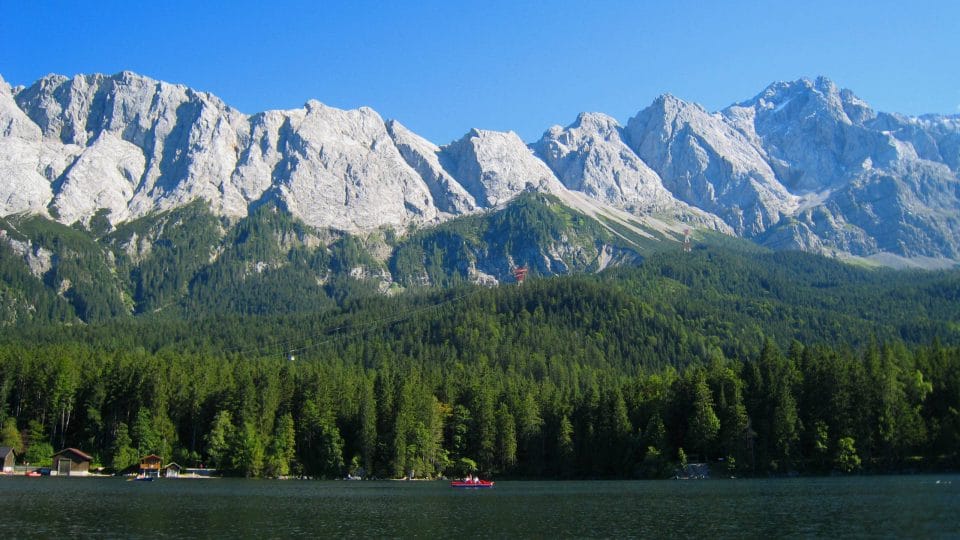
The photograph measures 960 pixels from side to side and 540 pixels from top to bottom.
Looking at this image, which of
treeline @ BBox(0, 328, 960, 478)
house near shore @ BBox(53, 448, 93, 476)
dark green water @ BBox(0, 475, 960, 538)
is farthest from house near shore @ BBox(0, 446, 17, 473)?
dark green water @ BBox(0, 475, 960, 538)

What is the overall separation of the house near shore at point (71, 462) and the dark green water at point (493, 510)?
2036 centimetres

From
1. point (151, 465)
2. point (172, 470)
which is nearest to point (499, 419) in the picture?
point (172, 470)

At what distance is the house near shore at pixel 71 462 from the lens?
124875 millimetres

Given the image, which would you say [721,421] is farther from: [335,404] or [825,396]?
[335,404]

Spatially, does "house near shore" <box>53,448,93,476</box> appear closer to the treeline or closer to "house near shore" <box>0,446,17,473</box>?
the treeline

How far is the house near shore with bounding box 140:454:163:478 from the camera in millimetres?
125044

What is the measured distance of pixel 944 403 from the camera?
119m

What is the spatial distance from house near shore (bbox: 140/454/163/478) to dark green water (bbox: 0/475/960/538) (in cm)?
1694

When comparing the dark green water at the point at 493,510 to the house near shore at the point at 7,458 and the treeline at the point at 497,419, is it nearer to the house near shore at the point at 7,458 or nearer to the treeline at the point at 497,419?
the treeline at the point at 497,419

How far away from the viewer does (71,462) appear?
126m

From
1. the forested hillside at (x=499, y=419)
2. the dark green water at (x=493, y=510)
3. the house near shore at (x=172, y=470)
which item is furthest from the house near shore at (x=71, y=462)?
the dark green water at (x=493, y=510)

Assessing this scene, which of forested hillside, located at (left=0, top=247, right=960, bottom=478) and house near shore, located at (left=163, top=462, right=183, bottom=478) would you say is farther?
house near shore, located at (left=163, top=462, right=183, bottom=478)

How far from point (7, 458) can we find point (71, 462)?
28.3 ft

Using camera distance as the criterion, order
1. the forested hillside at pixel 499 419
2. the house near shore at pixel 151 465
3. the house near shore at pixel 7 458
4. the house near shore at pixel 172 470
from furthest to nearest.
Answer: the house near shore at pixel 172 470 → the house near shore at pixel 151 465 → the house near shore at pixel 7 458 → the forested hillside at pixel 499 419
